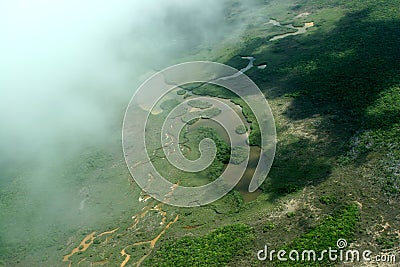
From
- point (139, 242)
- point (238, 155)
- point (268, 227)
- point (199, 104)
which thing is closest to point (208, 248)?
point (268, 227)

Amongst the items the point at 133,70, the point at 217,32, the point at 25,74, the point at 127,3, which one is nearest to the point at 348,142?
the point at 133,70

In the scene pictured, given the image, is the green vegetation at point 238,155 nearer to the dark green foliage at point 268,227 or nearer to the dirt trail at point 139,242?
the dirt trail at point 139,242

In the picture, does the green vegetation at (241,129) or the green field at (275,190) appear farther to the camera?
the green vegetation at (241,129)

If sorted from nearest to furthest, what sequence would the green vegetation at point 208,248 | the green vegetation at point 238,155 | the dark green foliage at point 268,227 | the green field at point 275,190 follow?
the green vegetation at point 208,248 → the green field at point 275,190 → the dark green foliage at point 268,227 → the green vegetation at point 238,155

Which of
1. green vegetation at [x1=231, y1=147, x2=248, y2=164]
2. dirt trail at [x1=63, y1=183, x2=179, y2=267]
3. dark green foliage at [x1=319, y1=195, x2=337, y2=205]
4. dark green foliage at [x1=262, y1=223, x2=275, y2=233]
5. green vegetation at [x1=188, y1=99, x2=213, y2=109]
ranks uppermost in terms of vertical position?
green vegetation at [x1=188, y1=99, x2=213, y2=109]

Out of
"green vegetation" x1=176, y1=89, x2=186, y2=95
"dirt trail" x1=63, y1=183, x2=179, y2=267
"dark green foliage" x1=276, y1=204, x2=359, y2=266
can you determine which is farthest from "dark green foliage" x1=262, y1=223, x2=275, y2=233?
"green vegetation" x1=176, y1=89, x2=186, y2=95

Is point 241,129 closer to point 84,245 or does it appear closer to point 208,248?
point 208,248

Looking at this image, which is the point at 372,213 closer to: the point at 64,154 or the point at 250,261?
the point at 250,261

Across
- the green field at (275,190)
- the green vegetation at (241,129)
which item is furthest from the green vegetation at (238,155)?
the green vegetation at (241,129)

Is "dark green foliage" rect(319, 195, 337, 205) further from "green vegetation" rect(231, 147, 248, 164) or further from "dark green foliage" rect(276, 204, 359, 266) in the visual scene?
"green vegetation" rect(231, 147, 248, 164)
